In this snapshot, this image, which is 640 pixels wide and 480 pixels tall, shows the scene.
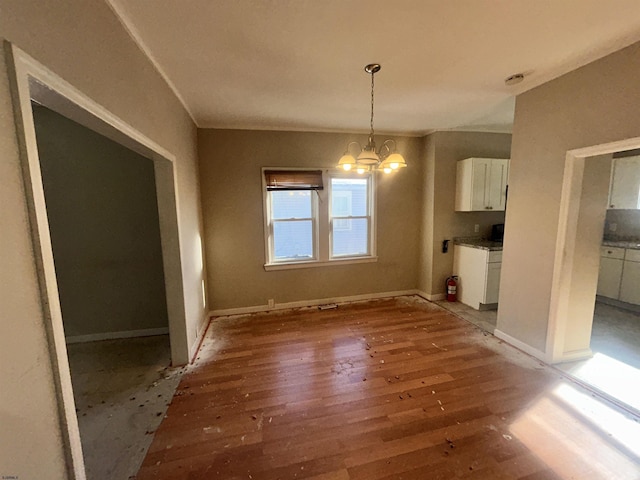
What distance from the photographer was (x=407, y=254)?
4527mm

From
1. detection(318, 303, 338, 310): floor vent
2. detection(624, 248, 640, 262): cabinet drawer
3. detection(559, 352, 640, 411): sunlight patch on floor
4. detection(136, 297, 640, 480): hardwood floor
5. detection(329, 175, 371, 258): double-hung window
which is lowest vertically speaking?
detection(136, 297, 640, 480): hardwood floor

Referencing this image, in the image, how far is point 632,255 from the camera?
12.2ft

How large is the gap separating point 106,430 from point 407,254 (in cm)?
413

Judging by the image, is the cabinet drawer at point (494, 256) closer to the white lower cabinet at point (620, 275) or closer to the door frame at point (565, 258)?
the door frame at point (565, 258)

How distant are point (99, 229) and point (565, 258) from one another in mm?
4826

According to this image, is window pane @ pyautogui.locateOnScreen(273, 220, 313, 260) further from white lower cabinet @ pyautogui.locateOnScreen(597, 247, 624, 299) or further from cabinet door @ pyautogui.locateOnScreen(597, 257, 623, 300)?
cabinet door @ pyautogui.locateOnScreen(597, 257, 623, 300)

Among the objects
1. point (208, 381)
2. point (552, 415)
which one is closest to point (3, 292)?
point (208, 381)

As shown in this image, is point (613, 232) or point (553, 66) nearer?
point (553, 66)

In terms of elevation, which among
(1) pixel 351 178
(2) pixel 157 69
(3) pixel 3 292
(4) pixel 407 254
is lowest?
(4) pixel 407 254

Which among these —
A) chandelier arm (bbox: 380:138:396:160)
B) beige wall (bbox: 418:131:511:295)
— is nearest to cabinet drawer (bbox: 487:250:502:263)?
beige wall (bbox: 418:131:511:295)

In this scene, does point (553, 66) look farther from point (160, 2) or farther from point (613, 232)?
point (613, 232)

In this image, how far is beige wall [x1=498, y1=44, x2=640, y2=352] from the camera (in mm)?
1989

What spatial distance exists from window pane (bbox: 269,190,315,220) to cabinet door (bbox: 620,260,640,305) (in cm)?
457

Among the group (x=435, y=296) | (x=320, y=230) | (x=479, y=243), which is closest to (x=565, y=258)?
(x=479, y=243)
